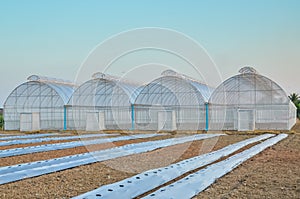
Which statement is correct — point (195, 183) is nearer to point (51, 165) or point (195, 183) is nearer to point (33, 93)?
point (51, 165)

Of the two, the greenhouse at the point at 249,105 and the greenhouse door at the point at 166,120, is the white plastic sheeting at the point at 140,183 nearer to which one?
the greenhouse at the point at 249,105

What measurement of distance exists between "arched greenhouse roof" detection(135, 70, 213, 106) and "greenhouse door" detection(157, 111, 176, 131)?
6.07ft

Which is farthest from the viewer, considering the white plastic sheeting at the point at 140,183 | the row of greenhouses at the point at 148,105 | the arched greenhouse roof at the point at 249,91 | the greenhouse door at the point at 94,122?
the greenhouse door at the point at 94,122

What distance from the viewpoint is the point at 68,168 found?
9.04 m

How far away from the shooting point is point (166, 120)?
2589 centimetres

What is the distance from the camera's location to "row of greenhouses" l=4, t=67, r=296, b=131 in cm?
2509

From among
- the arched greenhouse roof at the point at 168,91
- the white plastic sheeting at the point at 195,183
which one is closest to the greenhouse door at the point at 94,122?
the arched greenhouse roof at the point at 168,91

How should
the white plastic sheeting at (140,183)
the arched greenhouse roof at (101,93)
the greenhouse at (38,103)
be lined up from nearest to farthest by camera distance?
the white plastic sheeting at (140,183), the greenhouse at (38,103), the arched greenhouse roof at (101,93)

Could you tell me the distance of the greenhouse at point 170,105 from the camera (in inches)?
1022

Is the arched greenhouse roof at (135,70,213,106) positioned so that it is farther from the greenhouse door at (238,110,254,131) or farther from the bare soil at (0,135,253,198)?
the bare soil at (0,135,253,198)

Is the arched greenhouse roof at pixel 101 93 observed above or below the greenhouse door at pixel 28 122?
above

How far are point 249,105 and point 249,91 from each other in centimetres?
108

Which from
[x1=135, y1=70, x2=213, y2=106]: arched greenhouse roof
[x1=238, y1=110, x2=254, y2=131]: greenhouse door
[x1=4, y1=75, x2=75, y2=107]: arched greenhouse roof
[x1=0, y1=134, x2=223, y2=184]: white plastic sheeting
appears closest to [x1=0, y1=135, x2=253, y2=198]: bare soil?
[x1=0, y1=134, x2=223, y2=184]: white plastic sheeting

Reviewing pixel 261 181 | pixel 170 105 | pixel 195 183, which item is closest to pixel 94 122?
pixel 170 105
